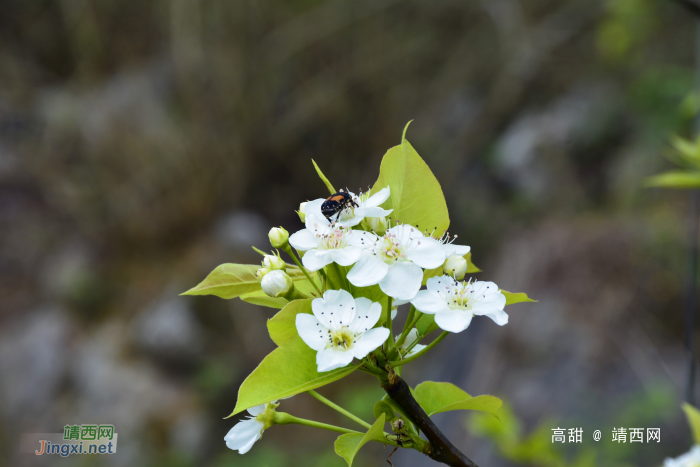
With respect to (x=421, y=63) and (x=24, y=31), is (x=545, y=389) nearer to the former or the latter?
(x=421, y=63)

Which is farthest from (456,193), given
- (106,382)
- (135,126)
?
(106,382)

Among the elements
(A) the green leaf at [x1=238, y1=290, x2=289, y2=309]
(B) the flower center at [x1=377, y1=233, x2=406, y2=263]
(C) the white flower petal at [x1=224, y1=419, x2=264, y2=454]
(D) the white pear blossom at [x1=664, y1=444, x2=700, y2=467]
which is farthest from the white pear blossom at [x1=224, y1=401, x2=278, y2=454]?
Result: (D) the white pear blossom at [x1=664, y1=444, x2=700, y2=467]

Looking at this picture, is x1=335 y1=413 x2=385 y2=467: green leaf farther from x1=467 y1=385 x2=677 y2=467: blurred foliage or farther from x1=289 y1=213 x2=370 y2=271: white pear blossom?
x1=467 y1=385 x2=677 y2=467: blurred foliage

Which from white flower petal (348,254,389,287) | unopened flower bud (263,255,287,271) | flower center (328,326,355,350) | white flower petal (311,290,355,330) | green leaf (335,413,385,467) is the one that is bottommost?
green leaf (335,413,385,467)

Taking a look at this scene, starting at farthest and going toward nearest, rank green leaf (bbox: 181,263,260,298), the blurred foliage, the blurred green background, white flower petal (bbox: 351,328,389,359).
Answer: the blurred green background → the blurred foliage → green leaf (bbox: 181,263,260,298) → white flower petal (bbox: 351,328,389,359)

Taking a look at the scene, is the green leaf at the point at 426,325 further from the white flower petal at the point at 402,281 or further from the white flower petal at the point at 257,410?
the white flower petal at the point at 257,410

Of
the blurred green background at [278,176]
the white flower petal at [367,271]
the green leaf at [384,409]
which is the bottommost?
the green leaf at [384,409]

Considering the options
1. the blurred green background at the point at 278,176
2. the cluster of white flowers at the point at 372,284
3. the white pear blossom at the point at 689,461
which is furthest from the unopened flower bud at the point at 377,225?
the blurred green background at the point at 278,176
